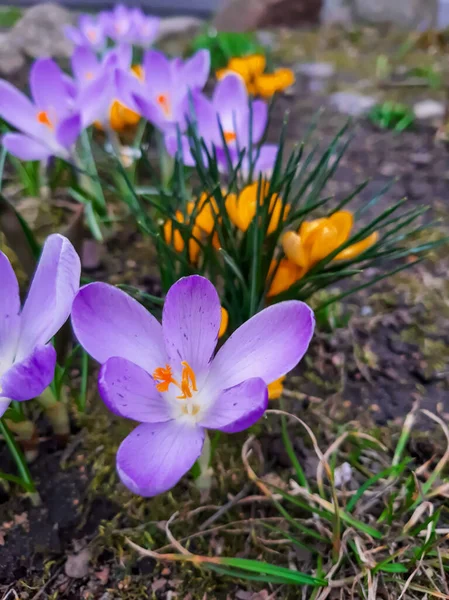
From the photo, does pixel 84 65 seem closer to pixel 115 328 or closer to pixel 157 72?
pixel 157 72

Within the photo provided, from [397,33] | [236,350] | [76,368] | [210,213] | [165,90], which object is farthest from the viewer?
[397,33]

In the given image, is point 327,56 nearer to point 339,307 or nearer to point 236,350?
point 339,307

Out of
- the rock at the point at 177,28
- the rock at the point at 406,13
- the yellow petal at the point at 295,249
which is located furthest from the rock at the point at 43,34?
the rock at the point at 406,13

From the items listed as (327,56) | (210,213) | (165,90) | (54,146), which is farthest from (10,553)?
(327,56)

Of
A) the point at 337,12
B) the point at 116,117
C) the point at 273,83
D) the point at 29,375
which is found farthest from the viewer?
the point at 337,12

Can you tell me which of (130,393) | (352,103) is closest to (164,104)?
(130,393)

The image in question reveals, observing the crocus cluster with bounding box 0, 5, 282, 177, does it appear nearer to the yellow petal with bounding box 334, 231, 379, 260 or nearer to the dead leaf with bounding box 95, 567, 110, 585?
the yellow petal with bounding box 334, 231, 379, 260
